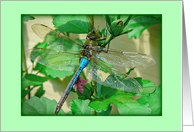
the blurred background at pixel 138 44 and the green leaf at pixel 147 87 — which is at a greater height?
the blurred background at pixel 138 44

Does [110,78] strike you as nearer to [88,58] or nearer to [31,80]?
[88,58]

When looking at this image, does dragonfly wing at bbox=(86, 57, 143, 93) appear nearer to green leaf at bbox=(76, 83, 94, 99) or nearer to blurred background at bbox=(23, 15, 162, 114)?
green leaf at bbox=(76, 83, 94, 99)

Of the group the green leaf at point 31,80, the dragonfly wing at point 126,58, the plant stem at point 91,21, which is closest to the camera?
the dragonfly wing at point 126,58

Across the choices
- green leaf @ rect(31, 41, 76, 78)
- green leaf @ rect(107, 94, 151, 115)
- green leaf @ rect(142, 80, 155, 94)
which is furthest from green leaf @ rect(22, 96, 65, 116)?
green leaf @ rect(142, 80, 155, 94)

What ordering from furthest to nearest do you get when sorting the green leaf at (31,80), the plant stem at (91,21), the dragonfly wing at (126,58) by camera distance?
1. the green leaf at (31,80)
2. the plant stem at (91,21)
3. the dragonfly wing at (126,58)

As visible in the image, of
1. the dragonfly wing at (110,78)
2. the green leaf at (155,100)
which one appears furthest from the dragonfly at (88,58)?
the green leaf at (155,100)

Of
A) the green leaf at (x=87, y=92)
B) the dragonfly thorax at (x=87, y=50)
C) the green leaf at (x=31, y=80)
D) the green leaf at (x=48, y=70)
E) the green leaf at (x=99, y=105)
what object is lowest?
the green leaf at (x=99, y=105)

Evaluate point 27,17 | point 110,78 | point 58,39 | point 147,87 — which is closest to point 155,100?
point 147,87

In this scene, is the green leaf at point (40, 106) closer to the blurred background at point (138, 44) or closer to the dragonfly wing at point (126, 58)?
the blurred background at point (138, 44)
